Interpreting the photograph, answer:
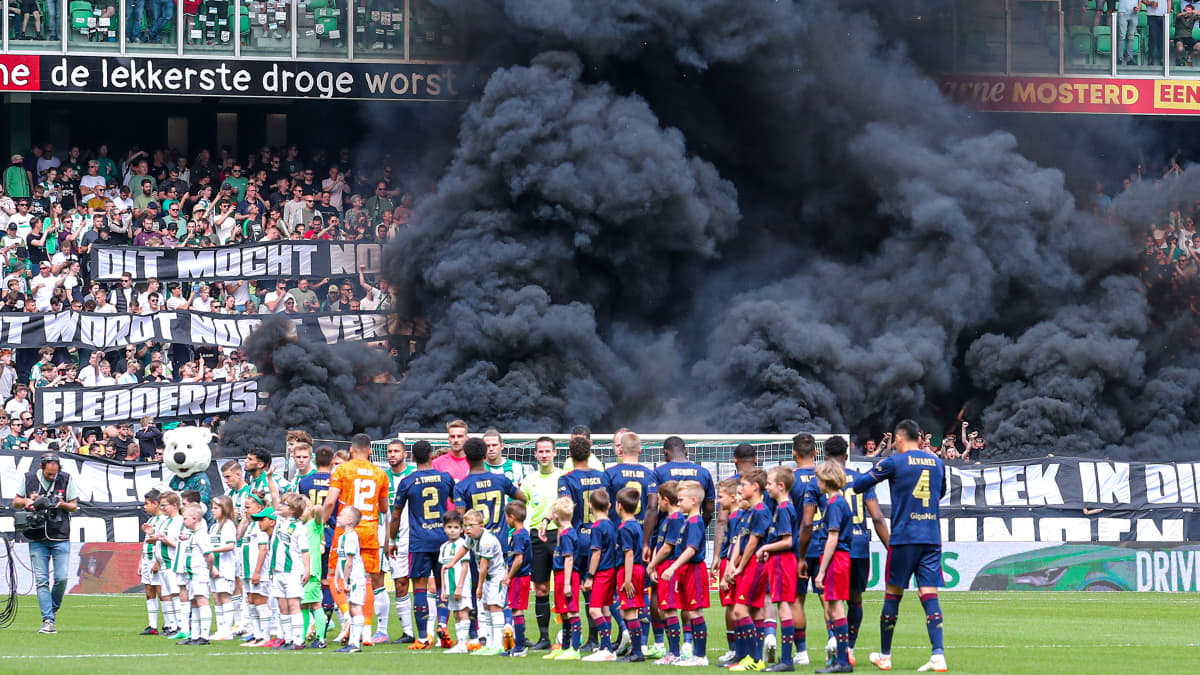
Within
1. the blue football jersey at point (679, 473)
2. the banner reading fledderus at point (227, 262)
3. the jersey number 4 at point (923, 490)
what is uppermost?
the banner reading fledderus at point (227, 262)

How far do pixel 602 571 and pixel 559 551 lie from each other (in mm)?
557

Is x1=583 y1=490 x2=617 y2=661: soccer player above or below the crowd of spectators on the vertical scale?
below

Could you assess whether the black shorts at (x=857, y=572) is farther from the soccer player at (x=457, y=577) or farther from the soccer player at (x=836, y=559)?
the soccer player at (x=457, y=577)

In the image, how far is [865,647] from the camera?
1482cm

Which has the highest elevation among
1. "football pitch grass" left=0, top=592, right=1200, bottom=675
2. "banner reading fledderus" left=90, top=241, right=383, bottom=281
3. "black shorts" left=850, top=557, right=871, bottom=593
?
"banner reading fledderus" left=90, top=241, right=383, bottom=281

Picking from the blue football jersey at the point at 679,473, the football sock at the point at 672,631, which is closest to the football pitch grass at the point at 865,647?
the football sock at the point at 672,631

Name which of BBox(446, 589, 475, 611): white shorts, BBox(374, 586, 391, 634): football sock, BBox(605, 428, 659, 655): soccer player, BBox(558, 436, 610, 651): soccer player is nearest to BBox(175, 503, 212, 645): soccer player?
BBox(374, 586, 391, 634): football sock

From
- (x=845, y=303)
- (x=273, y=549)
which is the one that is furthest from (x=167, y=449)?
(x=845, y=303)

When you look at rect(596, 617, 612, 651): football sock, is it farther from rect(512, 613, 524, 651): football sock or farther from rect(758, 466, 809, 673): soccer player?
rect(758, 466, 809, 673): soccer player

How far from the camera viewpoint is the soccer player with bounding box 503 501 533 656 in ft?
45.2

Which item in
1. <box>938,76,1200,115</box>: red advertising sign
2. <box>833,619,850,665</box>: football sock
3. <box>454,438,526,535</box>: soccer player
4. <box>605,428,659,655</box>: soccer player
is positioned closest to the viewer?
<box>833,619,850,665</box>: football sock

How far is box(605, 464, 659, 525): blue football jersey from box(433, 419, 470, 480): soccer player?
5.52 ft

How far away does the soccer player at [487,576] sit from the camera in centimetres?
1377

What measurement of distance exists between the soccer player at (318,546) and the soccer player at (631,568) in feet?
9.03
